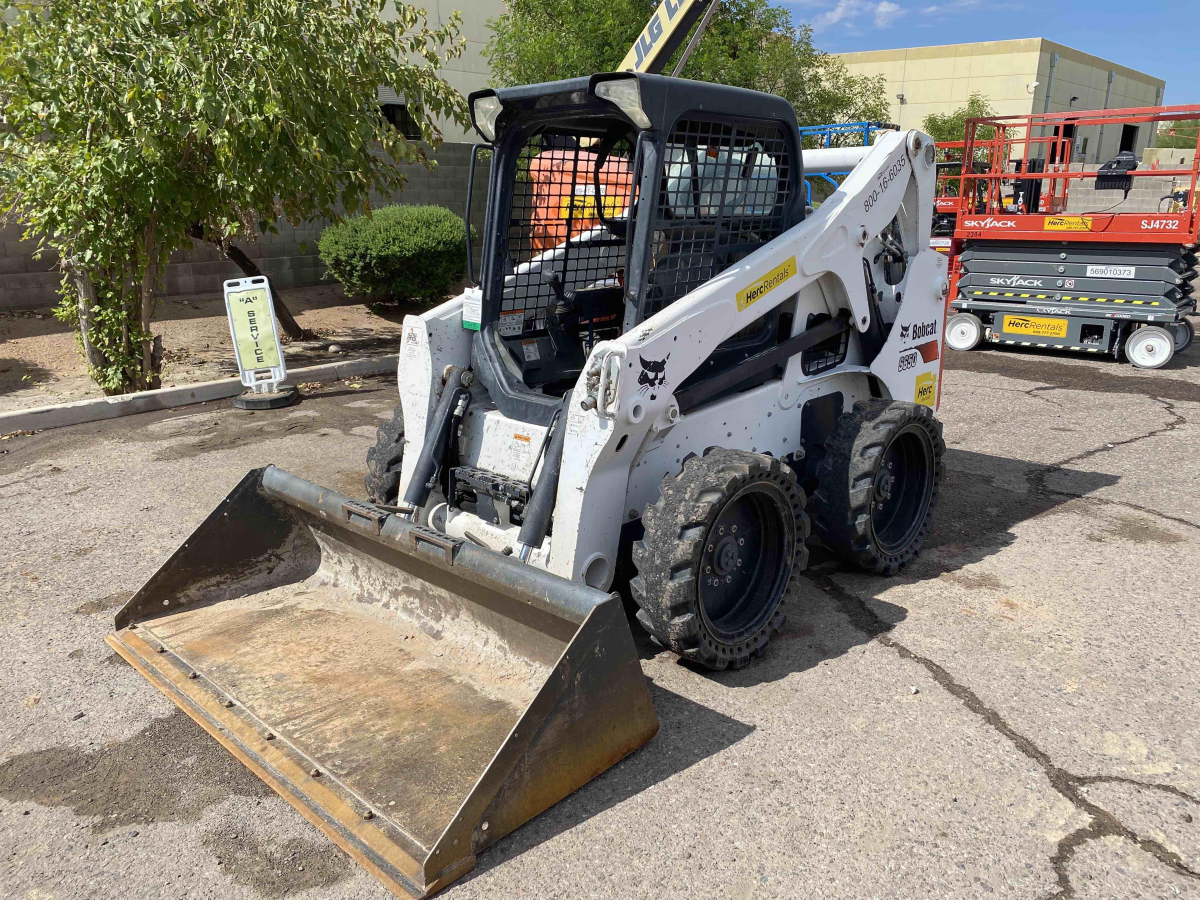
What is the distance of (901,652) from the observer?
420 centimetres

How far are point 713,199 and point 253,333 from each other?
5606 mm

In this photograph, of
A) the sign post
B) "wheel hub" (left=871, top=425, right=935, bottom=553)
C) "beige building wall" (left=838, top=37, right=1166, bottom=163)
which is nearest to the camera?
"wheel hub" (left=871, top=425, right=935, bottom=553)

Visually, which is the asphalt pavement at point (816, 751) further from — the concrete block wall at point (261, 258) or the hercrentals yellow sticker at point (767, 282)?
the concrete block wall at point (261, 258)

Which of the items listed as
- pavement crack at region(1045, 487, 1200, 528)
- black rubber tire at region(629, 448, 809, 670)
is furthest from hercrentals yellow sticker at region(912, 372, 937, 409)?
black rubber tire at region(629, 448, 809, 670)

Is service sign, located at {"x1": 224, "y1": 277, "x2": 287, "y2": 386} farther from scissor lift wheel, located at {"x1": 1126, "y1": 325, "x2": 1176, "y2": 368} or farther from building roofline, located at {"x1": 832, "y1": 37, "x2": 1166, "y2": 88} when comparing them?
building roofline, located at {"x1": 832, "y1": 37, "x2": 1166, "y2": 88}

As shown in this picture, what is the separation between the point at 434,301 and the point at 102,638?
34.3ft

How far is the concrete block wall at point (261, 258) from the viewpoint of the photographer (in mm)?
11664

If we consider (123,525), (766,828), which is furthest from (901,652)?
(123,525)

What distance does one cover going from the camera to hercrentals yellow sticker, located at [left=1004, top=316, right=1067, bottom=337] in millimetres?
11039

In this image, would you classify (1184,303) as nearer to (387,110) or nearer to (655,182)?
(655,182)

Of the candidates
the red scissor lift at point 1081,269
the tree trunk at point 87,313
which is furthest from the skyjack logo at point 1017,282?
the tree trunk at point 87,313

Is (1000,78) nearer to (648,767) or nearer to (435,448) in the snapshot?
(435,448)

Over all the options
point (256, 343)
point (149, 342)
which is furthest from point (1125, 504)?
point (149, 342)

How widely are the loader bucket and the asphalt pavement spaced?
142 mm
